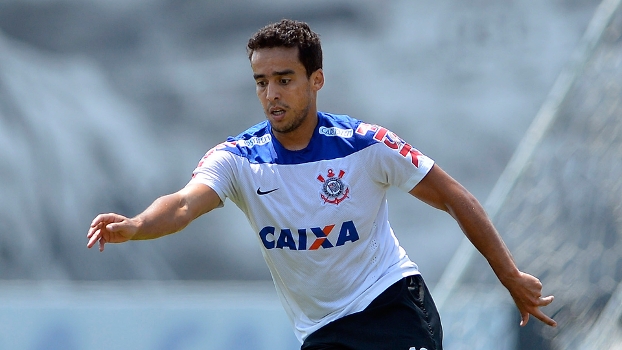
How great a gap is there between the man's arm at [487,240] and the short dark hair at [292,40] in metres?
0.70

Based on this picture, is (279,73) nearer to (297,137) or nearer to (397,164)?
(297,137)

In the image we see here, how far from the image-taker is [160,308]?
580 centimetres

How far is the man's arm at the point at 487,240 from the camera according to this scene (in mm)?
3182

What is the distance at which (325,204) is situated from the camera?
10.4ft

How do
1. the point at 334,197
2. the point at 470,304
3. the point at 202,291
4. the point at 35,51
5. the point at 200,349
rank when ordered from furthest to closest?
the point at 35,51
the point at 202,291
the point at 200,349
the point at 470,304
the point at 334,197

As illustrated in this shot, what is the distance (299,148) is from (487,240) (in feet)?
2.81

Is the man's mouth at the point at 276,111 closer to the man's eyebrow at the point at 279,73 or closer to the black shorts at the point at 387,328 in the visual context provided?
the man's eyebrow at the point at 279,73

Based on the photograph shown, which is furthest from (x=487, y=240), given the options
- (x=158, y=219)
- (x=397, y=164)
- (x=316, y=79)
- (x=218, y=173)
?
(x=158, y=219)

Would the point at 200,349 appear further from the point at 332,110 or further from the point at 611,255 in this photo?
the point at 611,255

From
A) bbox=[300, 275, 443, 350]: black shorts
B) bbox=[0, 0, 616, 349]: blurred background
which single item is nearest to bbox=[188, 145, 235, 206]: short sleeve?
bbox=[300, 275, 443, 350]: black shorts

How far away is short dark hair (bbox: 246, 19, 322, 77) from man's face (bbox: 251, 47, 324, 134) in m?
0.02

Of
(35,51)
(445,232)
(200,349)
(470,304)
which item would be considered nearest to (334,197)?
(470,304)

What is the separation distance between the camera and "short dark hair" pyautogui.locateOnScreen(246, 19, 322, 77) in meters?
3.28

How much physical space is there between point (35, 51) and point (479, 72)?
3733mm
